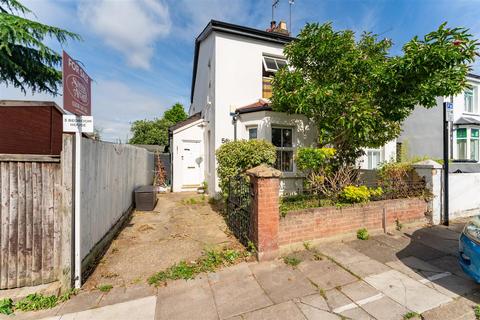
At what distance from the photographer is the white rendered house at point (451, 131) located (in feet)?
45.9

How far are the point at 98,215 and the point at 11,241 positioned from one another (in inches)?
45.8

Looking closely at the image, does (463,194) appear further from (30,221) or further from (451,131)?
(451,131)

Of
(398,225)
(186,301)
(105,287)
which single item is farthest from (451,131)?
(105,287)

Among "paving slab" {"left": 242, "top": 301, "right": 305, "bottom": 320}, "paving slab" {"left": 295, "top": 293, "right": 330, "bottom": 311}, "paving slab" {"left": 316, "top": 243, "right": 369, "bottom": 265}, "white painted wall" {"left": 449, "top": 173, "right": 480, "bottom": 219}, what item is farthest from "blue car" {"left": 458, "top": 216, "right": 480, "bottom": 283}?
"white painted wall" {"left": 449, "top": 173, "right": 480, "bottom": 219}

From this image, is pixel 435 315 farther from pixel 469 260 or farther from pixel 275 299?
pixel 275 299

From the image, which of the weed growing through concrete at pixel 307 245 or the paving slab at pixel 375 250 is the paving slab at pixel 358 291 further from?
the weed growing through concrete at pixel 307 245

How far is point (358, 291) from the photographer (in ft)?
9.77

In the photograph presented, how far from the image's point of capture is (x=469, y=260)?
287 centimetres

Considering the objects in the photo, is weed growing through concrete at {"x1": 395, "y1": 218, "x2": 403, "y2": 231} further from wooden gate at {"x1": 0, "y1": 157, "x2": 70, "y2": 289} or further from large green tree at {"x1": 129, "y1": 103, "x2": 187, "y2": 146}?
large green tree at {"x1": 129, "y1": 103, "x2": 187, "y2": 146}

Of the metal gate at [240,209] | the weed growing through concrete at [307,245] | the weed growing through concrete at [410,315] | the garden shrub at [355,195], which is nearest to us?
the weed growing through concrete at [410,315]

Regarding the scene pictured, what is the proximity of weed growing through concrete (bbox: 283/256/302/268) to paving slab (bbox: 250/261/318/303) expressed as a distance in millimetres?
79

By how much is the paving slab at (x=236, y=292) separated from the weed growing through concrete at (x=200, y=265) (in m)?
0.19

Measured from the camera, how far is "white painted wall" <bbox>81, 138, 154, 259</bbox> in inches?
135

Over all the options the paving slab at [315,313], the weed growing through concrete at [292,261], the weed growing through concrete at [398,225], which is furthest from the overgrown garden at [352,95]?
the paving slab at [315,313]
